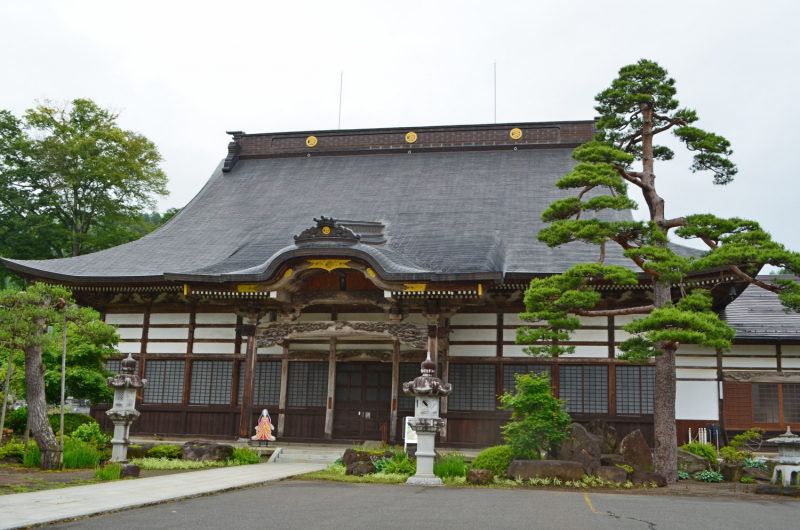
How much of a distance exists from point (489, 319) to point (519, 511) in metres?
9.43

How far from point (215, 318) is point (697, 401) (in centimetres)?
1261

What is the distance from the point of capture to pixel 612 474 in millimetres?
11508

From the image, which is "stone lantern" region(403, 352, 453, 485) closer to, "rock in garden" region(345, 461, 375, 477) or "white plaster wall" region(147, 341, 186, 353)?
"rock in garden" region(345, 461, 375, 477)

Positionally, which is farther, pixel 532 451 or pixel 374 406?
pixel 374 406

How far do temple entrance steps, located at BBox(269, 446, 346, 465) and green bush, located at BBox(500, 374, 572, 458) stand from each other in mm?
4937

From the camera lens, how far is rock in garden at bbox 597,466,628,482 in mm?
11484

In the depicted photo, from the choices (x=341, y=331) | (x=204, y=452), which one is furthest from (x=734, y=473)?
(x=204, y=452)

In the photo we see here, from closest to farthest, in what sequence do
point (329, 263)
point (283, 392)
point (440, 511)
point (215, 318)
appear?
point (440, 511) < point (329, 263) < point (283, 392) < point (215, 318)

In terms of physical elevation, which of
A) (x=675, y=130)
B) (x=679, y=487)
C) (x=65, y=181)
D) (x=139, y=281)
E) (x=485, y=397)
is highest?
(x=65, y=181)

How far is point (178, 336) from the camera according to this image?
1892 centimetres

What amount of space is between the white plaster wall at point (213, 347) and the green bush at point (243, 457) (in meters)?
3.86

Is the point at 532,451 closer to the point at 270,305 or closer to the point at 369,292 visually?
the point at 369,292

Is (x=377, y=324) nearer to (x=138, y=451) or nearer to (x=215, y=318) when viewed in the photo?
(x=215, y=318)

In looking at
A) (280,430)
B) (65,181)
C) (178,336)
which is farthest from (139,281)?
(65,181)
